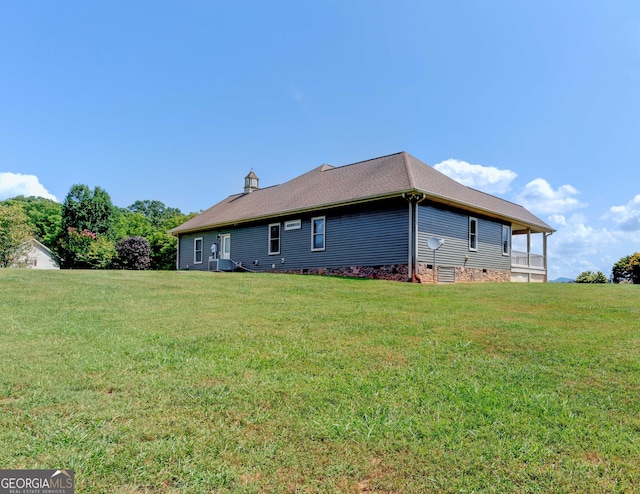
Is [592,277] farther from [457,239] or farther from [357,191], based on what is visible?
[357,191]

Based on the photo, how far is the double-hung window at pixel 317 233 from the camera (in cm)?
1770

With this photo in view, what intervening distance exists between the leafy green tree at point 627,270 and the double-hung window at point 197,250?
2476 centimetres

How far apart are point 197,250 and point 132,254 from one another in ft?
40.3

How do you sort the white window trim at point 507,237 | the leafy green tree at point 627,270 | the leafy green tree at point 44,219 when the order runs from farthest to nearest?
the leafy green tree at point 44,219
the leafy green tree at point 627,270
the white window trim at point 507,237

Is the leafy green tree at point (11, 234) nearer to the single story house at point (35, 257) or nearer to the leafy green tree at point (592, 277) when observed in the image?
the single story house at point (35, 257)

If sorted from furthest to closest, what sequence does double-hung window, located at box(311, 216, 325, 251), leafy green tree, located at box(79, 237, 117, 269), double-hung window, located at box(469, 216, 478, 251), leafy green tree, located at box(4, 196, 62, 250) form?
leafy green tree, located at box(4, 196, 62, 250), leafy green tree, located at box(79, 237, 117, 269), double-hung window, located at box(469, 216, 478, 251), double-hung window, located at box(311, 216, 325, 251)

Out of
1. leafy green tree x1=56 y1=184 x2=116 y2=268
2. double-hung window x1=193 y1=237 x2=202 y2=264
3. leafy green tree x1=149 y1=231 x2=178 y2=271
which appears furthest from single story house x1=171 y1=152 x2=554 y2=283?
leafy green tree x1=56 y1=184 x2=116 y2=268

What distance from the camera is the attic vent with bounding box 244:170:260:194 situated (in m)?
27.2

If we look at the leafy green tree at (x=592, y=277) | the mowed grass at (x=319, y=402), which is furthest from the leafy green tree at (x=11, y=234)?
the leafy green tree at (x=592, y=277)

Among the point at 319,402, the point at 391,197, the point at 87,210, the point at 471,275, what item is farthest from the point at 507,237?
the point at 87,210

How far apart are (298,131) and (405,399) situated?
55.0 feet

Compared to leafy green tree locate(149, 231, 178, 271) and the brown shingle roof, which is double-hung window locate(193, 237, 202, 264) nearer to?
the brown shingle roof

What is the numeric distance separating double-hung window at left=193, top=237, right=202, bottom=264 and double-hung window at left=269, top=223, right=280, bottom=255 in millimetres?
6538

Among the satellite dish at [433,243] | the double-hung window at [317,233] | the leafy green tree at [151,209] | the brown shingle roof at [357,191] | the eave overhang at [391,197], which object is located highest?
the leafy green tree at [151,209]
